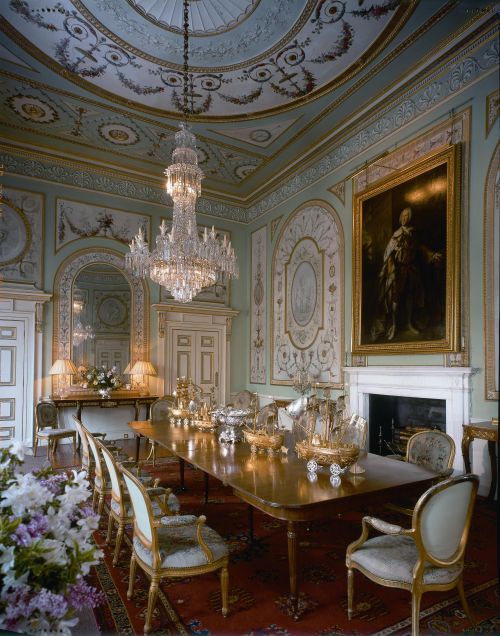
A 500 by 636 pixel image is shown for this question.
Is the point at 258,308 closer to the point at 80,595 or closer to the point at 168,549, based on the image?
the point at 168,549

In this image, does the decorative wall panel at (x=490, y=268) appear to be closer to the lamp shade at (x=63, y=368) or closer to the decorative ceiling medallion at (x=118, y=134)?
the decorative ceiling medallion at (x=118, y=134)

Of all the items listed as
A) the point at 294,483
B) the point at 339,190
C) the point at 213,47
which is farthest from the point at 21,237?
the point at 294,483

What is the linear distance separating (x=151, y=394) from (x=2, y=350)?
8.04 feet

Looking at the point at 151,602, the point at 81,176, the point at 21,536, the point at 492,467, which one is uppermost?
the point at 81,176

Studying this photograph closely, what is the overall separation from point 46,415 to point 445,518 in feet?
19.1

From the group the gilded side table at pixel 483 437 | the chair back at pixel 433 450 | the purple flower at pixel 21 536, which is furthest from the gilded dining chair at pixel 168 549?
the gilded side table at pixel 483 437

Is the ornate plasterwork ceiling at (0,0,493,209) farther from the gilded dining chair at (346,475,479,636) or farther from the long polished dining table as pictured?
the gilded dining chair at (346,475,479,636)

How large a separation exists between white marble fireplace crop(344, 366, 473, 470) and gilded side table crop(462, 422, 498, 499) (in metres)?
0.32

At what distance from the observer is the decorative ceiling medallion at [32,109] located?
5.89 meters

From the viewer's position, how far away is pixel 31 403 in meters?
6.70

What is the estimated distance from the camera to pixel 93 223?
747cm

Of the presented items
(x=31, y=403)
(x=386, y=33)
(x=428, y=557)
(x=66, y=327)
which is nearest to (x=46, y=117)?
(x=66, y=327)

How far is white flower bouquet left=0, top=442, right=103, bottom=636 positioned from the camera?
31.8 inches

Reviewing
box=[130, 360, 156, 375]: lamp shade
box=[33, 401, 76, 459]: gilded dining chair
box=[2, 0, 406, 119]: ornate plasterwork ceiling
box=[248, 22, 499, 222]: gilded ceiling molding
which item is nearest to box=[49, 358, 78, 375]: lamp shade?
box=[33, 401, 76, 459]: gilded dining chair
